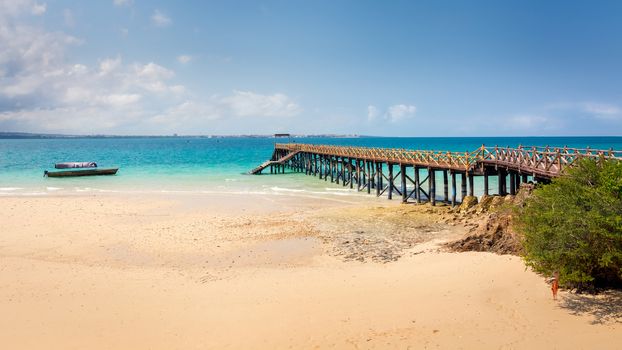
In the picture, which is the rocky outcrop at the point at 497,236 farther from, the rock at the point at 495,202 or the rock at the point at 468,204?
the rock at the point at 468,204

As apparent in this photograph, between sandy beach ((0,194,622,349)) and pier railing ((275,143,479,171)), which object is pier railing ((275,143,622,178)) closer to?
pier railing ((275,143,479,171))

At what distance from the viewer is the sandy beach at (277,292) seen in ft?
31.4

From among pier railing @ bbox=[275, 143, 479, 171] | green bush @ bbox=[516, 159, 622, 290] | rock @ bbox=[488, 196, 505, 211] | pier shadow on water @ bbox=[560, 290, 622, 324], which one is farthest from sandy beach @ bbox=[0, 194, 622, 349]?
pier railing @ bbox=[275, 143, 479, 171]

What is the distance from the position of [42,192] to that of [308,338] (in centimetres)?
3511

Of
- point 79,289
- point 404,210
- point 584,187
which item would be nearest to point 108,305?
point 79,289

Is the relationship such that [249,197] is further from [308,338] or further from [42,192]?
[308,338]

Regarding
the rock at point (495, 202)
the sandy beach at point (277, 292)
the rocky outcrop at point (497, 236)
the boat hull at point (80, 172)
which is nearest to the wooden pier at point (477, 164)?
the rock at point (495, 202)

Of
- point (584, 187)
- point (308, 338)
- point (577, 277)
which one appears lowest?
point (308, 338)

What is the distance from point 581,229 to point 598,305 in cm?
179

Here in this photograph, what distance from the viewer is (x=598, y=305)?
33.1ft

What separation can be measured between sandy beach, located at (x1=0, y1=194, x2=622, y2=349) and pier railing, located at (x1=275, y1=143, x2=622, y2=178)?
15.1 feet

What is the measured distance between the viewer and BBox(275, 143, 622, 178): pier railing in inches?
742

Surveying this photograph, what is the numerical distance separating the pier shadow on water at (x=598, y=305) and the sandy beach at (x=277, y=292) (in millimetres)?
38

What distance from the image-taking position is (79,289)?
1317cm
